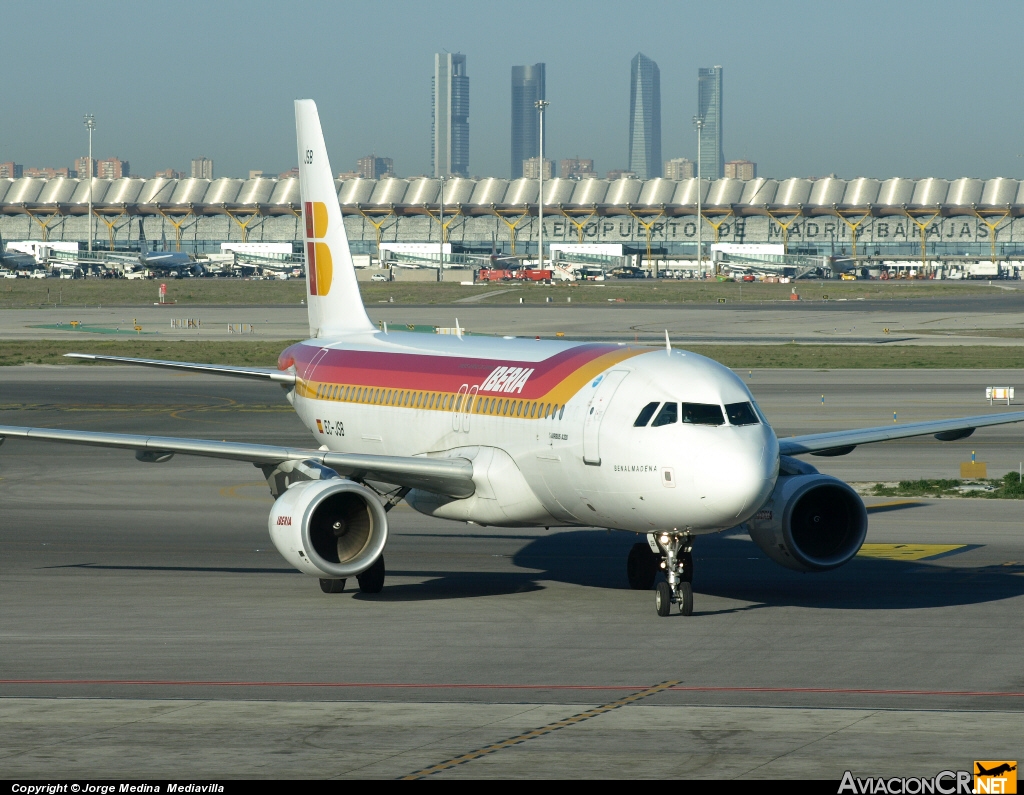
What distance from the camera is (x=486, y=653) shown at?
20.5 metres

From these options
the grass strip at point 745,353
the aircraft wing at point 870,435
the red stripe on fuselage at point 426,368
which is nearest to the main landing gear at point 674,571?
the red stripe on fuselage at point 426,368

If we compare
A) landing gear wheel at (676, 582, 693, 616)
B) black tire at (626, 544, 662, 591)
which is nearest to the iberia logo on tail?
black tire at (626, 544, 662, 591)

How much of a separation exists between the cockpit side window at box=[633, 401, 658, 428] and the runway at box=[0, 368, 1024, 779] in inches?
126

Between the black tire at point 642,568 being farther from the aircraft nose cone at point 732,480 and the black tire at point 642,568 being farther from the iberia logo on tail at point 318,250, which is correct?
the iberia logo on tail at point 318,250

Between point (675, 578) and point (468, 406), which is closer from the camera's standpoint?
point (675, 578)

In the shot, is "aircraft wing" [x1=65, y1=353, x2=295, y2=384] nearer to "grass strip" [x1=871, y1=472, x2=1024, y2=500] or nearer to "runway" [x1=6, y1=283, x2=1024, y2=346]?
"grass strip" [x1=871, y1=472, x2=1024, y2=500]

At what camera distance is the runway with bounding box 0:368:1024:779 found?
14.8 meters

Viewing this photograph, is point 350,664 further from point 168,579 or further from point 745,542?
point 745,542

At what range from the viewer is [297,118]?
36.1 meters

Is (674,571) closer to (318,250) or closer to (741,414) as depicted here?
(741,414)

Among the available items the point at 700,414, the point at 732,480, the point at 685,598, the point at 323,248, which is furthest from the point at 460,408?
the point at 323,248

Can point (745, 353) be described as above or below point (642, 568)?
above

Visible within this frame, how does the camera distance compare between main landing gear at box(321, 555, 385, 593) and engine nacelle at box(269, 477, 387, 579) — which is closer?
engine nacelle at box(269, 477, 387, 579)

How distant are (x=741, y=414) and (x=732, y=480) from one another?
1.44 metres
